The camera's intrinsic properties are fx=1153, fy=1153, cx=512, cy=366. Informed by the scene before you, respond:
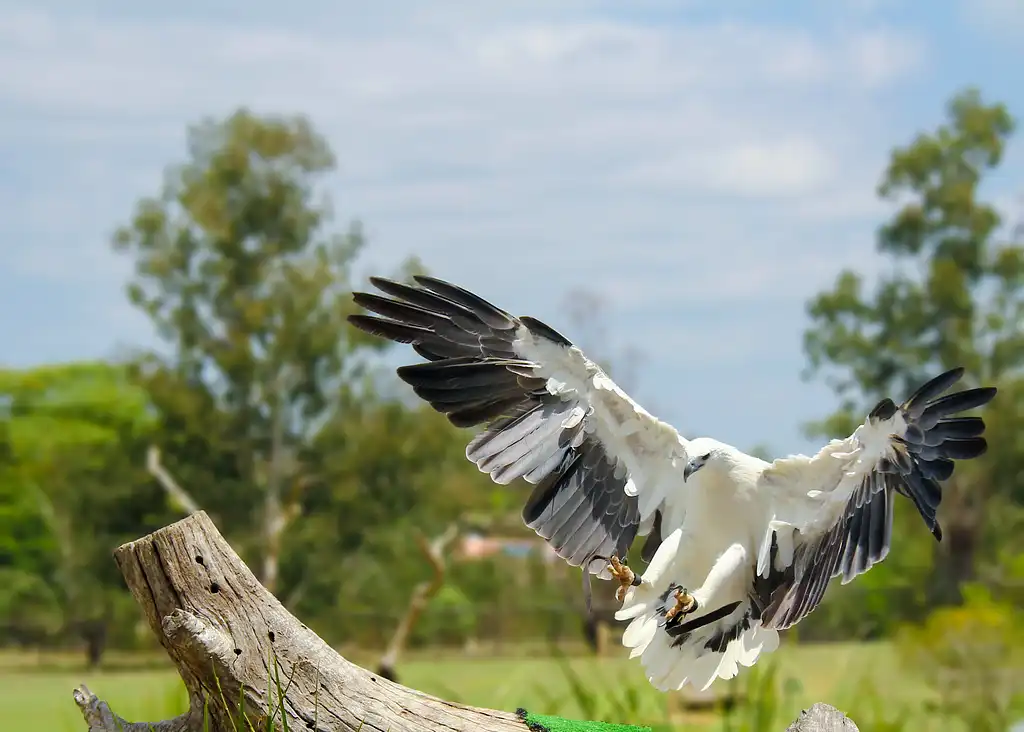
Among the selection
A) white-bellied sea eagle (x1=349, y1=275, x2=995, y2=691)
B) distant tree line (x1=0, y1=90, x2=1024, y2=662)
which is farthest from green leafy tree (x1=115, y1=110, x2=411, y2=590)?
white-bellied sea eagle (x1=349, y1=275, x2=995, y2=691)

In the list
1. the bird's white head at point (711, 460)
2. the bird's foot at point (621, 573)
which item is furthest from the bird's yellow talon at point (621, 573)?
the bird's white head at point (711, 460)

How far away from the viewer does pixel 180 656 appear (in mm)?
3119

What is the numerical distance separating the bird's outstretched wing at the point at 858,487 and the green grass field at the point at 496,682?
6.87ft

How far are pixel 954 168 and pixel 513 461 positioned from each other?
14300mm

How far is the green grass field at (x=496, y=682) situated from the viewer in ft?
22.9

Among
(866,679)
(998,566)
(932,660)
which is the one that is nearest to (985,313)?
(998,566)

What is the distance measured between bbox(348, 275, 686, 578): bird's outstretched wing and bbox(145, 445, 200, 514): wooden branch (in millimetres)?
9695

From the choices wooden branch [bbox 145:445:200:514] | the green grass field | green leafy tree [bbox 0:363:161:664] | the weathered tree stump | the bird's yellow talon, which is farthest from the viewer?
green leafy tree [bbox 0:363:161:664]

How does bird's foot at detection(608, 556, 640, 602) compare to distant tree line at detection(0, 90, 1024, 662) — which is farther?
distant tree line at detection(0, 90, 1024, 662)

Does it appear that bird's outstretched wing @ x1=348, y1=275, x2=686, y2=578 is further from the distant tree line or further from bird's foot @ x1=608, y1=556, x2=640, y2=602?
the distant tree line

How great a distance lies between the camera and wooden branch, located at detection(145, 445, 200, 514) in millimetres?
12945

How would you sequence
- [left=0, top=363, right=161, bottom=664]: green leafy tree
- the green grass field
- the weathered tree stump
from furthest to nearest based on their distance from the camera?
[left=0, top=363, right=161, bottom=664]: green leafy tree → the green grass field → the weathered tree stump

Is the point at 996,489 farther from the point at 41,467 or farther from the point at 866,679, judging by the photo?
the point at 41,467

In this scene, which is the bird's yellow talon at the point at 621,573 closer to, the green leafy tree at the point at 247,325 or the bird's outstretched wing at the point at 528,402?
the bird's outstretched wing at the point at 528,402
